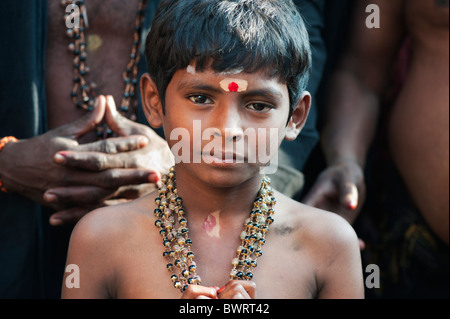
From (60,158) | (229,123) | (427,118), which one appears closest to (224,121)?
(229,123)

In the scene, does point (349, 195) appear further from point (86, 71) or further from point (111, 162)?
point (86, 71)

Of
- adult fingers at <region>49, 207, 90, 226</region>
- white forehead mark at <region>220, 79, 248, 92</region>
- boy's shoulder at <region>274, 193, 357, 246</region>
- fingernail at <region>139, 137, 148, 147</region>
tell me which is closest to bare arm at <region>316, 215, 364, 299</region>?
boy's shoulder at <region>274, 193, 357, 246</region>

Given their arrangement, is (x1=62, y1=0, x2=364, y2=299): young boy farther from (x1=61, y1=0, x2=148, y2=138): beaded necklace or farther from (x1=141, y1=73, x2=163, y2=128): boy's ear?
(x1=61, y1=0, x2=148, y2=138): beaded necklace

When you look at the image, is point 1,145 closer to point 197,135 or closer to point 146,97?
point 146,97

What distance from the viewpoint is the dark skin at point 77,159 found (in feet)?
7.08

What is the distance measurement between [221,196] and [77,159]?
60 centimetres

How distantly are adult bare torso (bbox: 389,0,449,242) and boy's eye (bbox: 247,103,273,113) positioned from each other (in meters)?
1.25

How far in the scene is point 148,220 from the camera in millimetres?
1811

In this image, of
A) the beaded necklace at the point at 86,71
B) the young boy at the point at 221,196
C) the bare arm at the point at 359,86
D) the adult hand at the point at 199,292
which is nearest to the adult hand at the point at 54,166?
the beaded necklace at the point at 86,71

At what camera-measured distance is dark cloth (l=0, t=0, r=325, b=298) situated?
2.28 meters

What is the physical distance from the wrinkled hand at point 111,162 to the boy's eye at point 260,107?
64 cm
